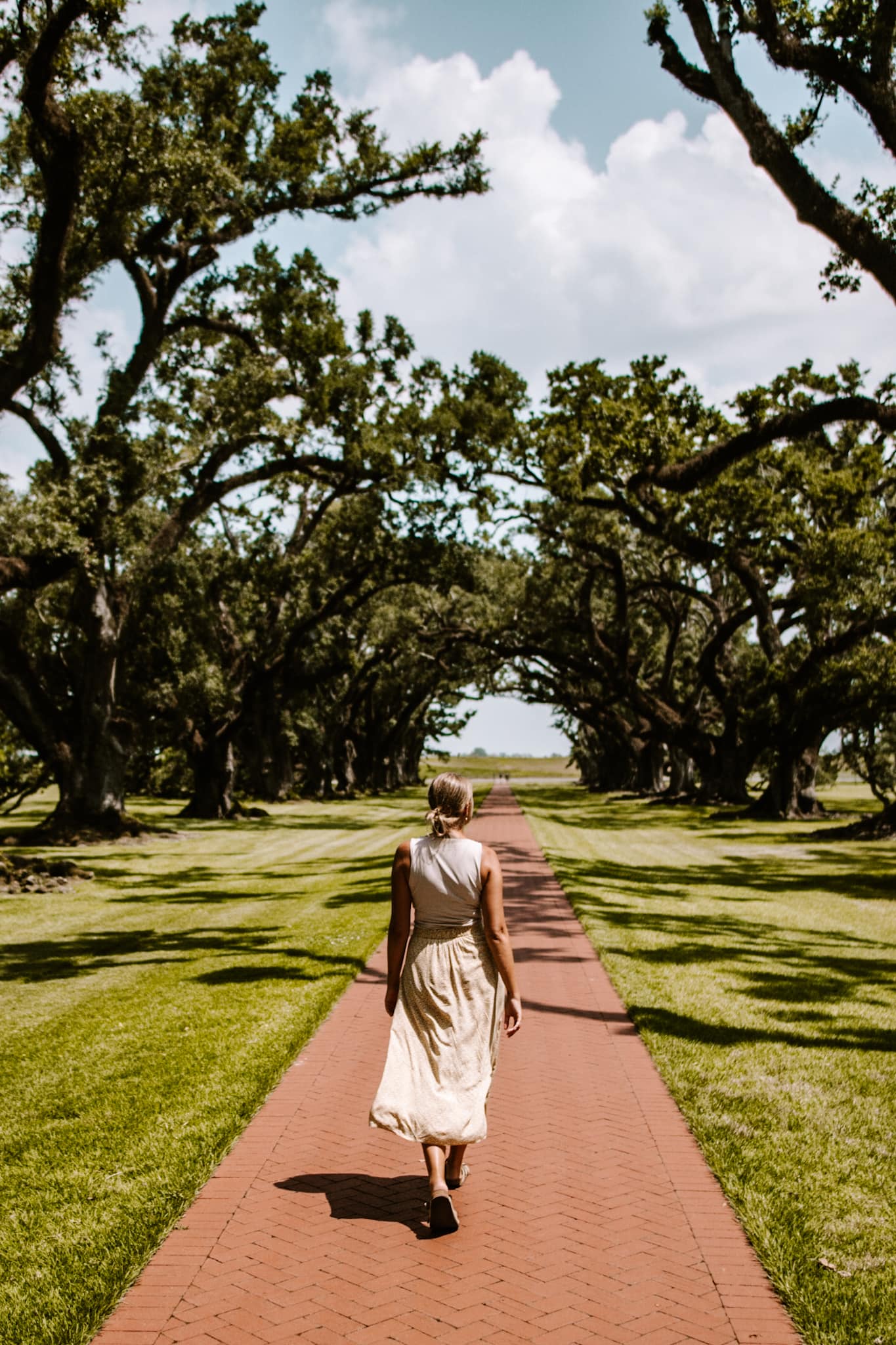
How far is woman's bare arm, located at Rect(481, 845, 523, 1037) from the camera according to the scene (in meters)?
4.49

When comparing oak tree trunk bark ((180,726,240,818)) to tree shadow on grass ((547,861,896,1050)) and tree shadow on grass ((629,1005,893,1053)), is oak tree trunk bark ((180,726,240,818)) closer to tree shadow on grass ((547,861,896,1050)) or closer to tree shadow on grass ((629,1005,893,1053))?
tree shadow on grass ((547,861,896,1050))

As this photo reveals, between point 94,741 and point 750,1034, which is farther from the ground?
point 94,741

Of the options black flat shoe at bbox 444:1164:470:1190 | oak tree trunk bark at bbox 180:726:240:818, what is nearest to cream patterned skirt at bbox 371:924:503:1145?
black flat shoe at bbox 444:1164:470:1190

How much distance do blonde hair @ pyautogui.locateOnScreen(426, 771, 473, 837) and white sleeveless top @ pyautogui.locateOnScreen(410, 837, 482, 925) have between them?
0.06 meters

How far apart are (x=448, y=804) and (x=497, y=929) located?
60 cm

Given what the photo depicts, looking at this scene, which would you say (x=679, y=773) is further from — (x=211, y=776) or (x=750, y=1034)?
(x=750, y=1034)

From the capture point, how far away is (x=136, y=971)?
9.87m

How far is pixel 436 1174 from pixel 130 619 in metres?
28.0

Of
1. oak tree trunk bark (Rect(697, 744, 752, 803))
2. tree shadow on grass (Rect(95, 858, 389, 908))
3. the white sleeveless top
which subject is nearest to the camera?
the white sleeveless top

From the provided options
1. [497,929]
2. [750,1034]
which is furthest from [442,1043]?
[750,1034]

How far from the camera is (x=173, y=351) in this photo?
2441 cm

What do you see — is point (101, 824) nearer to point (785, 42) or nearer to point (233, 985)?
point (233, 985)

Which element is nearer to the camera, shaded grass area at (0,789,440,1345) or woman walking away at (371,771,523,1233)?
shaded grass area at (0,789,440,1345)

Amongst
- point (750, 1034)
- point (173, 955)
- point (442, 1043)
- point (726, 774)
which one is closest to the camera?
point (442, 1043)
